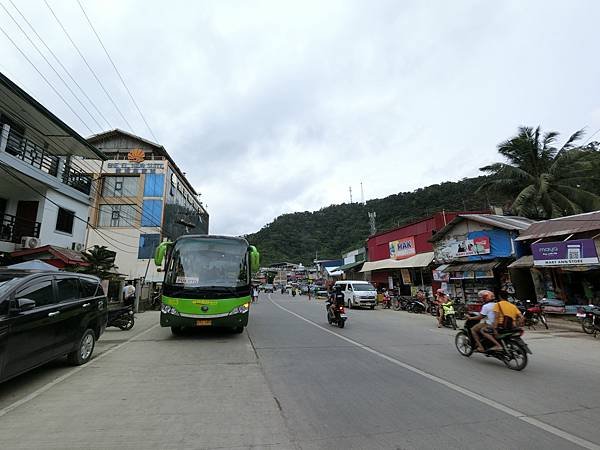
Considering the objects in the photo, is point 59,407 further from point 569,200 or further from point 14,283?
point 569,200

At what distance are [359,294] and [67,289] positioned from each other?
20.2 metres

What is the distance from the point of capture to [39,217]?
54.0ft

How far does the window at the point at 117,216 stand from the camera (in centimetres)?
3834

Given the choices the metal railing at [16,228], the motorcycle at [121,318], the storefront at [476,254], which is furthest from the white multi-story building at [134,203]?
the storefront at [476,254]

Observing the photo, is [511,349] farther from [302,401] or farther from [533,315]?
[533,315]

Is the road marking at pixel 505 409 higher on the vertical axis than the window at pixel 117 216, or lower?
lower

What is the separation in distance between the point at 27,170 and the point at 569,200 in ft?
100

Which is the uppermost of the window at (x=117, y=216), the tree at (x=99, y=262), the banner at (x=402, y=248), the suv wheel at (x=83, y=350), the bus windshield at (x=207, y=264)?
the window at (x=117, y=216)

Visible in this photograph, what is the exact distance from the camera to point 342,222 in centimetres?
7369

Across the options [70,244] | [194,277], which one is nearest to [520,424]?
[194,277]

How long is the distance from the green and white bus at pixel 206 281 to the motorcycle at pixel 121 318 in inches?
137

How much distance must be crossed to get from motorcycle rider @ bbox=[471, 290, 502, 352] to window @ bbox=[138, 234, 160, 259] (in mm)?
35652

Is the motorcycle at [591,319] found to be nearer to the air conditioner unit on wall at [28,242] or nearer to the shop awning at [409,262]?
the shop awning at [409,262]

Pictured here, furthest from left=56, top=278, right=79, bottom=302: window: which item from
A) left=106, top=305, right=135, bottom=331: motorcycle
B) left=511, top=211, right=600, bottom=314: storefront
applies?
left=511, top=211, right=600, bottom=314: storefront
